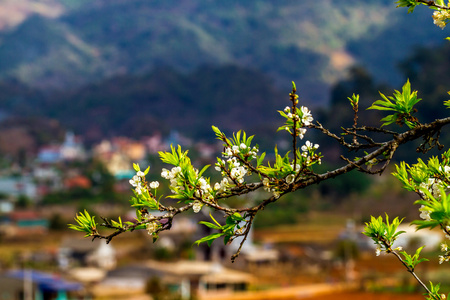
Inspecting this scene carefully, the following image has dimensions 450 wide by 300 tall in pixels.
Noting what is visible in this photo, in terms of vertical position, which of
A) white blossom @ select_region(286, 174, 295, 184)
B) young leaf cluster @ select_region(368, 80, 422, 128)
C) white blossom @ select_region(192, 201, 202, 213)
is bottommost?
white blossom @ select_region(192, 201, 202, 213)

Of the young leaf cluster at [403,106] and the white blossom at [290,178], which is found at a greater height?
the young leaf cluster at [403,106]

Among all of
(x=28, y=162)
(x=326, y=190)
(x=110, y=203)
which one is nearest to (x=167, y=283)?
(x=110, y=203)

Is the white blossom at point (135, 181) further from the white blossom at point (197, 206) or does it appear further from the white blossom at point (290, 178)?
the white blossom at point (290, 178)

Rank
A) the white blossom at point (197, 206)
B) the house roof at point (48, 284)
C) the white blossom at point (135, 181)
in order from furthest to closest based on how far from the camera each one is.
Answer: the house roof at point (48, 284), the white blossom at point (135, 181), the white blossom at point (197, 206)

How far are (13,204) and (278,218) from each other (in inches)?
2180

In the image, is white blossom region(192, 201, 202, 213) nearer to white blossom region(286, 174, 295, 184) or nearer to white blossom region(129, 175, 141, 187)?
white blossom region(129, 175, 141, 187)

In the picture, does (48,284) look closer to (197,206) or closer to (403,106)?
(197,206)

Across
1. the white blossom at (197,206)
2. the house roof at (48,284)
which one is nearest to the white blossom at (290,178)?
the white blossom at (197,206)

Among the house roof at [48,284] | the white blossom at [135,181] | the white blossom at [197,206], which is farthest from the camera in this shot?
the house roof at [48,284]

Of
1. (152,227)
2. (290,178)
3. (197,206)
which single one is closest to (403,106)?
(290,178)

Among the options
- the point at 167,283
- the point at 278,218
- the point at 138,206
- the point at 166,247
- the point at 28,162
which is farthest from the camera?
the point at 28,162

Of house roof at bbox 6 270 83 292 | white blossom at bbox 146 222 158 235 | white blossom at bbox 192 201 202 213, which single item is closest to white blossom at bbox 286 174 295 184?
white blossom at bbox 192 201 202 213

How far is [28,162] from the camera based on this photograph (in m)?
196

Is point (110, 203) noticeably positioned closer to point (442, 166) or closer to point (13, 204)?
point (13, 204)
